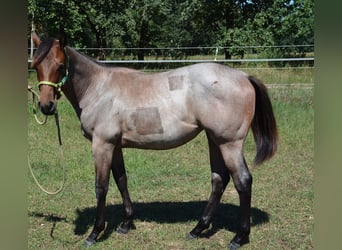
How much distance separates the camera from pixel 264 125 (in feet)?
11.5

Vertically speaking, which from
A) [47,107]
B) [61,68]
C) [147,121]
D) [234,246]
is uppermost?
[61,68]

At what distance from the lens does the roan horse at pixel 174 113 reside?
3260 mm

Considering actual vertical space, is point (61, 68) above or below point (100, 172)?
above

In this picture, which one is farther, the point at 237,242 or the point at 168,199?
the point at 168,199

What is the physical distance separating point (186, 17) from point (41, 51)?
746 inches

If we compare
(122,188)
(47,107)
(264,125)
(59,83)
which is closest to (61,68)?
(59,83)

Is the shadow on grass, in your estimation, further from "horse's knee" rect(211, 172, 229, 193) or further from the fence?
the fence

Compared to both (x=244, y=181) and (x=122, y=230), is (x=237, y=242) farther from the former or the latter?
(x=122, y=230)

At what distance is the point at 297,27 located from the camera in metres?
17.3

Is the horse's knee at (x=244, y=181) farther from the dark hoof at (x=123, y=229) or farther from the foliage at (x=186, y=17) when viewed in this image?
the foliage at (x=186, y=17)

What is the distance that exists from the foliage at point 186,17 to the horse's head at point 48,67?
13.1 m

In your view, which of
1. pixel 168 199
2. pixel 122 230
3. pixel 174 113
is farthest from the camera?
pixel 168 199
